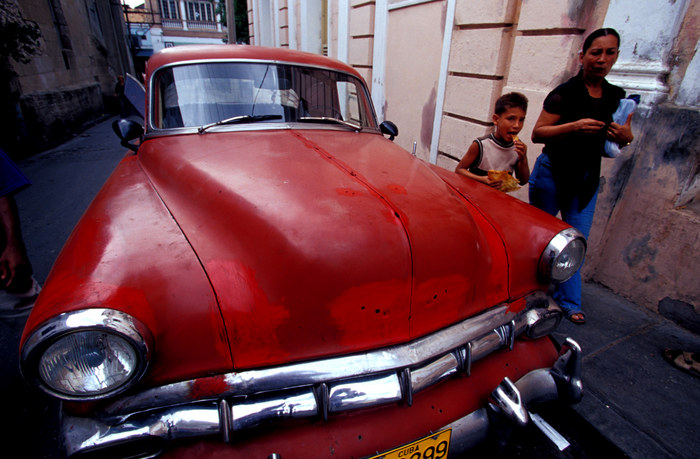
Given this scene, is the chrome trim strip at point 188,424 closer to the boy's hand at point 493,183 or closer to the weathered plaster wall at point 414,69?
the boy's hand at point 493,183

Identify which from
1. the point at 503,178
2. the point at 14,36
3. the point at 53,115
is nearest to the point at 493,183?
the point at 503,178

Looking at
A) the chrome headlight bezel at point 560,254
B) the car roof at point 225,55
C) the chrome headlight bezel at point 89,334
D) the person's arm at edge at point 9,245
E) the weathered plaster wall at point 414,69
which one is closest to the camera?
the chrome headlight bezel at point 89,334

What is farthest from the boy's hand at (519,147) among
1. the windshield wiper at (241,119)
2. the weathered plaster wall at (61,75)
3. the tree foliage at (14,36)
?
the tree foliage at (14,36)

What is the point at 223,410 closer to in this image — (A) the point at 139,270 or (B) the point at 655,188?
(A) the point at 139,270

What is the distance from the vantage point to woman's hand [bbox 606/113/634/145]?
2225mm

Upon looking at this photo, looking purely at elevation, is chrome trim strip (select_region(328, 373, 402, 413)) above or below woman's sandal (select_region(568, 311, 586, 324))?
above

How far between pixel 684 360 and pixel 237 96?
10.8 ft

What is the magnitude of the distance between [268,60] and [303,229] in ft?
5.66

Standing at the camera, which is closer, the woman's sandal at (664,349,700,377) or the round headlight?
the round headlight

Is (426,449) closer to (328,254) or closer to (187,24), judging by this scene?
(328,254)

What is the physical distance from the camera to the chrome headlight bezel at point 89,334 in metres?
0.93

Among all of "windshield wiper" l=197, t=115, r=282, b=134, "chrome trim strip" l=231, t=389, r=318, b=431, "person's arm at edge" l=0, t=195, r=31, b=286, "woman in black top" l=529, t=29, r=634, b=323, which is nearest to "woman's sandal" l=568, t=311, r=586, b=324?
"woman in black top" l=529, t=29, r=634, b=323

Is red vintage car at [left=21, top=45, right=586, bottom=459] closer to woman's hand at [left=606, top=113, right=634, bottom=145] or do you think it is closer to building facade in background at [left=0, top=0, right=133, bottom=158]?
woman's hand at [left=606, top=113, right=634, bottom=145]

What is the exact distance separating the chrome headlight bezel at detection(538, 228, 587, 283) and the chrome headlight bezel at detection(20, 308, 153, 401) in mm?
1546
